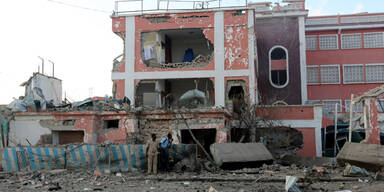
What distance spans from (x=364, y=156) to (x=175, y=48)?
18.8 metres

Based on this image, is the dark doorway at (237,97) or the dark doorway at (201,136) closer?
the dark doorway at (201,136)

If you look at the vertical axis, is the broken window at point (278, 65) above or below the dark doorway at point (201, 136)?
above

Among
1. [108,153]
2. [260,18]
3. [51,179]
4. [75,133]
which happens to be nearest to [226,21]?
[260,18]

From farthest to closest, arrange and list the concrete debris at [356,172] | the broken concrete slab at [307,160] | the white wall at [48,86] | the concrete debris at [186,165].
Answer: the white wall at [48,86] < the broken concrete slab at [307,160] < the concrete debris at [186,165] < the concrete debris at [356,172]

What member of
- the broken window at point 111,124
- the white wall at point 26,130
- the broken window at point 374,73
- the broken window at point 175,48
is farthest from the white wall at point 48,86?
the broken window at point 374,73

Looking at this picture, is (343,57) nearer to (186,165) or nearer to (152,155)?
(186,165)

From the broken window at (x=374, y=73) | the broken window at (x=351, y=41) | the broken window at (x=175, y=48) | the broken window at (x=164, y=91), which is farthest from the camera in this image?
the broken window at (x=351, y=41)

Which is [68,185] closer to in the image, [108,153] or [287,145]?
[108,153]

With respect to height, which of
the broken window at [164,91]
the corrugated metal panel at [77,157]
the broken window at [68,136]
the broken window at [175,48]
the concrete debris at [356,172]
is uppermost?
the broken window at [175,48]

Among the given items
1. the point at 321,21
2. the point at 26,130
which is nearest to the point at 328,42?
the point at 321,21

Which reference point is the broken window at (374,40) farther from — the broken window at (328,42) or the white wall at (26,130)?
the white wall at (26,130)

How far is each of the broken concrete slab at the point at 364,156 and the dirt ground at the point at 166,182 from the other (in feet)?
2.65

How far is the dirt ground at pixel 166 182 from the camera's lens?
985 centimetres

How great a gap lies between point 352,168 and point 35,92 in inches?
767
